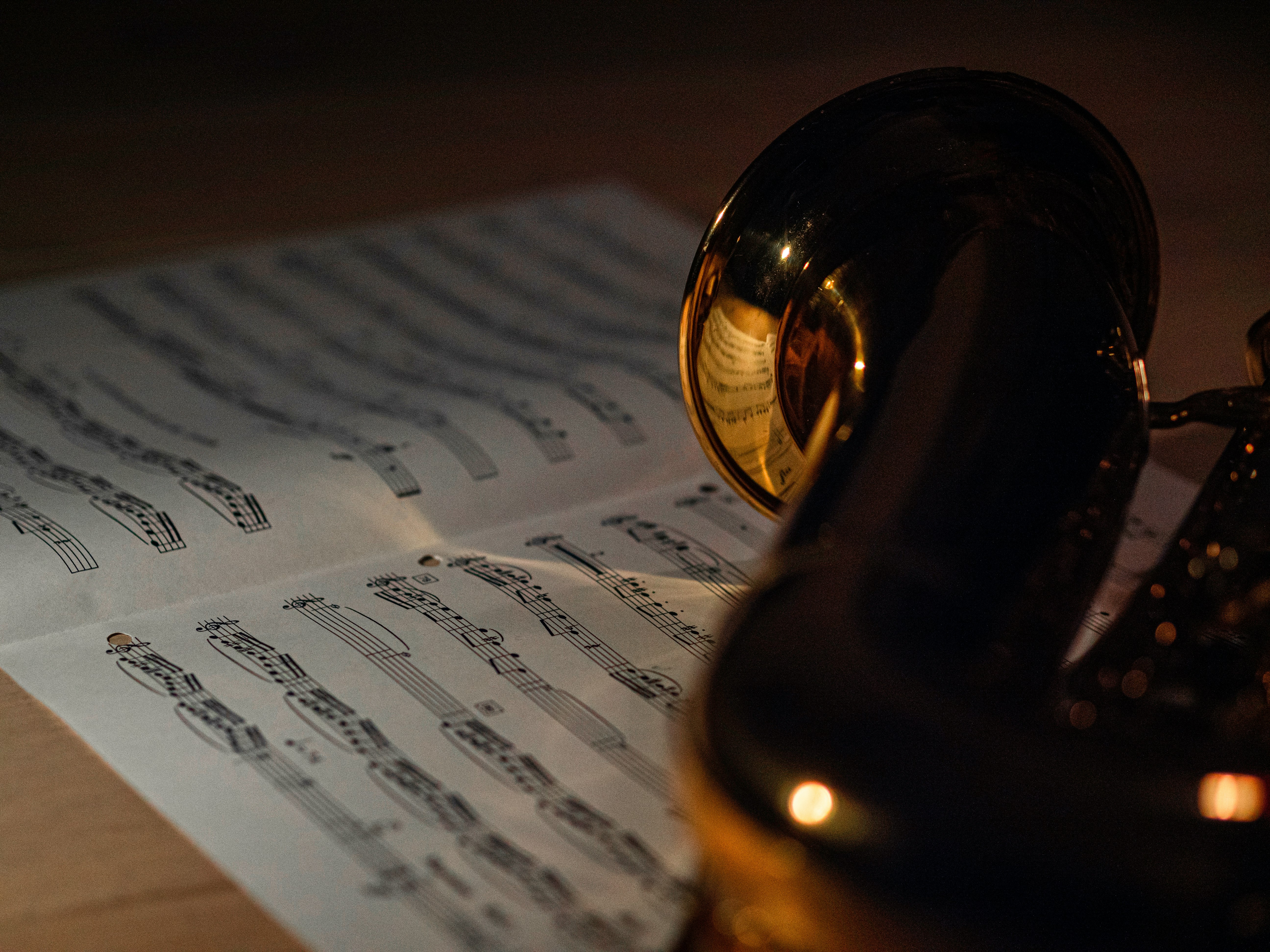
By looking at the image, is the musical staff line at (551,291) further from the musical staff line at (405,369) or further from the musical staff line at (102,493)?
the musical staff line at (102,493)

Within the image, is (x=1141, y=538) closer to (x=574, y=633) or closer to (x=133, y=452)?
(x=574, y=633)

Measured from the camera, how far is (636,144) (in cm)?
85

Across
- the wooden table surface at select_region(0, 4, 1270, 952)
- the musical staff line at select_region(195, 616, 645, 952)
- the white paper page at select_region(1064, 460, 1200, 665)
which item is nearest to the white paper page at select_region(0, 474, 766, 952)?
the musical staff line at select_region(195, 616, 645, 952)

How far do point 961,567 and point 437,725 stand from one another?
134 mm

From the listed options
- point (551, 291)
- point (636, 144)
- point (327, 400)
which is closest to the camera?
point (327, 400)

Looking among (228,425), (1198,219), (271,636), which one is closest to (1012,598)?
(271,636)

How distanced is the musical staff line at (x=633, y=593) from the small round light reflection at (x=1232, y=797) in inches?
6.3

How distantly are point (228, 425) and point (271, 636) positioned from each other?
16cm

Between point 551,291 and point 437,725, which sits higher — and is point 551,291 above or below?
above

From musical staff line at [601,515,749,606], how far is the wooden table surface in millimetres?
191

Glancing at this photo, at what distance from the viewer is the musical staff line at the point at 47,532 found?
365 millimetres

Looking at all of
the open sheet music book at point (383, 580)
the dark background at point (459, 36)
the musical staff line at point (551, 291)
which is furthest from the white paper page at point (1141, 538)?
the dark background at point (459, 36)

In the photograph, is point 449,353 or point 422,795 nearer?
point 422,795

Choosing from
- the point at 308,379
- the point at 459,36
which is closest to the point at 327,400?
the point at 308,379
